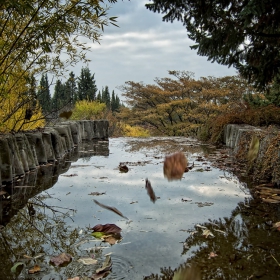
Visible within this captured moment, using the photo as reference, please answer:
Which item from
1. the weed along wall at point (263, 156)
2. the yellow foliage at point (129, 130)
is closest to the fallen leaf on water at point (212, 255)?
the weed along wall at point (263, 156)

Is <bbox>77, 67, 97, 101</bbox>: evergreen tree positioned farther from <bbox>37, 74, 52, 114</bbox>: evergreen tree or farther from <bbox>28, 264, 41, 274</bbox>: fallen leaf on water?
<bbox>28, 264, 41, 274</bbox>: fallen leaf on water

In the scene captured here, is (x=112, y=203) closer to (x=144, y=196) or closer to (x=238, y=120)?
(x=144, y=196)

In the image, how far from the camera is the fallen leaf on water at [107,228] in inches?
68.2

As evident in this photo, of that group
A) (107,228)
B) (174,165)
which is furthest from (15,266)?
(174,165)

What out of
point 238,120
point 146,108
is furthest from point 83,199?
point 146,108

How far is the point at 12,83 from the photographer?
3473 millimetres

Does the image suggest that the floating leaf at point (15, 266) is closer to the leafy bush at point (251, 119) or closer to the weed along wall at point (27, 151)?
the weed along wall at point (27, 151)

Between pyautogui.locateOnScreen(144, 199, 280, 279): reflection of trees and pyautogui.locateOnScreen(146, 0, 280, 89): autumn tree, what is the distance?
6.81 feet

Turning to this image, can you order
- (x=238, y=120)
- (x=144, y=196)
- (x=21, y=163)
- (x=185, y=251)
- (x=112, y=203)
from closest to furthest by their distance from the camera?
(x=185, y=251) < (x=112, y=203) < (x=144, y=196) < (x=21, y=163) < (x=238, y=120)

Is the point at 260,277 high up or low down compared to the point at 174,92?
down

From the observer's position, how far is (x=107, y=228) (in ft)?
5.75

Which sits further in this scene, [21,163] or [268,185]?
[21,163]

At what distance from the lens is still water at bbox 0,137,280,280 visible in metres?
1.37

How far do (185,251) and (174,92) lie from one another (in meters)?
14.5
